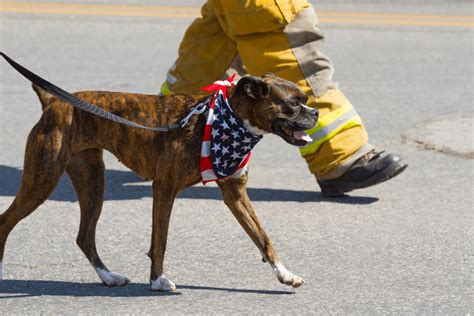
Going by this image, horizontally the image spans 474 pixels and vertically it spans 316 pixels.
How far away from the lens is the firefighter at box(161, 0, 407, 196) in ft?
22.0

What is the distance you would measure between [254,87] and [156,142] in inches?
22.7

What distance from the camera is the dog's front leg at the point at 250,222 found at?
5.31 meters

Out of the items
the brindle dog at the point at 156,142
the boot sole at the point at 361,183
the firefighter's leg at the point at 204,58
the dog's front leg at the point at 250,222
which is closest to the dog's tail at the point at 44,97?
the brindle dog at the point at 156,142

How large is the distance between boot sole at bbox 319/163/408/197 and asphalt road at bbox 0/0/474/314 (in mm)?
65

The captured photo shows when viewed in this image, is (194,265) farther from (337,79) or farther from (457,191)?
(337,79)

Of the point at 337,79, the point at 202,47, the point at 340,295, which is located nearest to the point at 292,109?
the point at 340,295

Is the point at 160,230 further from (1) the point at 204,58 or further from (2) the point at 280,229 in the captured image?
(1) the point at 204,58

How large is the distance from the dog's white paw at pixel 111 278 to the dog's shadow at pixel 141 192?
1612 mm

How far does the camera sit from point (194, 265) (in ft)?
18.9

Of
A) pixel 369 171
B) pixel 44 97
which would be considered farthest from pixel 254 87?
pixel 369 171

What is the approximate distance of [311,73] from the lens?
6.80 meters

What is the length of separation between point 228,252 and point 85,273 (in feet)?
2.62

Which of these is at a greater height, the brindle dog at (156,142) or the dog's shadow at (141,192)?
the brindle dog at (156,142)

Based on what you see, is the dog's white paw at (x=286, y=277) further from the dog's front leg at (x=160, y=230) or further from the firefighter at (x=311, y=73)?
the firefighter at (x=311, y=73)
